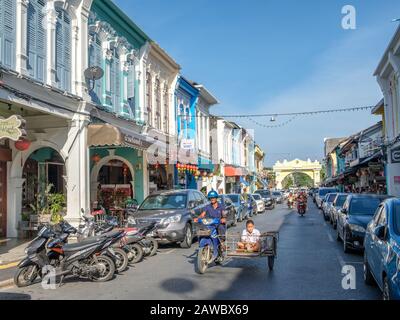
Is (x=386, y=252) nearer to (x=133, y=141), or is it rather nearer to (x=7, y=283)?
(x=7, y=283)

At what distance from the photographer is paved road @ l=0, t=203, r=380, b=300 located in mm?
7199

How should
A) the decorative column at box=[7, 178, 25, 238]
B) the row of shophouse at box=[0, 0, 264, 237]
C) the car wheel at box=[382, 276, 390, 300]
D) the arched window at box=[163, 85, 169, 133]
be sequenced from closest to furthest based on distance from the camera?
the car wheel at box=[382, 276, 390, 300] → the row of shophouse at box=[0, 0, 264, 237] → the decorative column at box=[7, 178, 25, 238] → the arched window at box=[163, 85, 169, 133]

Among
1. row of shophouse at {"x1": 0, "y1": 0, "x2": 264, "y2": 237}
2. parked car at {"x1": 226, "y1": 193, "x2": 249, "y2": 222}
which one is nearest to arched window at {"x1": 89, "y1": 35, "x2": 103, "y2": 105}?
row of shophouse at {"x1": 0, "y1": 0, "x2": 264, "y2": 237}

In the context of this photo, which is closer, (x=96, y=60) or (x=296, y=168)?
(x=96, y=60)

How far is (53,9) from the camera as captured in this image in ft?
47.3

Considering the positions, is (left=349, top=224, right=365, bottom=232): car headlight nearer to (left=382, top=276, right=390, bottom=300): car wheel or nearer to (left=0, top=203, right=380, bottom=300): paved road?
(left=0, top=203, right=380, bottom=300): paved road

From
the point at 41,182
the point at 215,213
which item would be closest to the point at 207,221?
the point at 215,213

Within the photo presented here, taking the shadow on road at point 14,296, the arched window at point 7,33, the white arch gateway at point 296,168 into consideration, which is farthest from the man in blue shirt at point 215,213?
the white arch gateway at point 296,168

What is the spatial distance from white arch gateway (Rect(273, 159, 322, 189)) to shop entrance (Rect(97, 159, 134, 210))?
9954cm

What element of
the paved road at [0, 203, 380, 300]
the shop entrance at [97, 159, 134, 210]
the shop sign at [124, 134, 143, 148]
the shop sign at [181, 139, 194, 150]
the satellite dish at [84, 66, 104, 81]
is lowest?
the paved road at [0, 203, 380, 300]

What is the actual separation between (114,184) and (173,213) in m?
9.19

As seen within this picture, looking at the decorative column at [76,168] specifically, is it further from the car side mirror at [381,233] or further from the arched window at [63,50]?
the car side mirror at [381,233]

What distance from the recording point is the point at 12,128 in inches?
435
